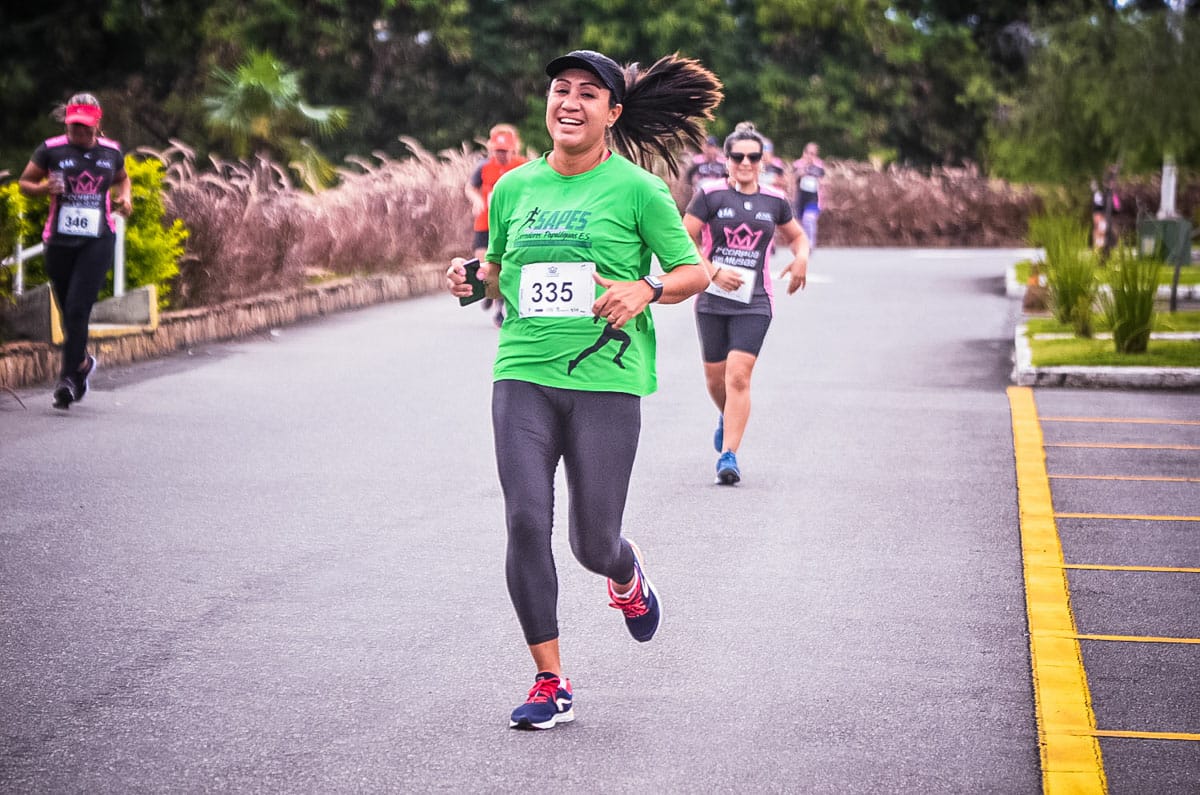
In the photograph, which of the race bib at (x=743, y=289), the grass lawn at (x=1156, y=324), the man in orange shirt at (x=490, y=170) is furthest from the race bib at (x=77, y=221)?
the grass lawn at (x=1156, y=324)

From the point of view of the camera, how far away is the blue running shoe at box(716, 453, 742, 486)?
8.90 metres

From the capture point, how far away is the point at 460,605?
6383 millimetres

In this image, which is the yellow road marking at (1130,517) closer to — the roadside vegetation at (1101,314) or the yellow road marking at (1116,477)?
the yellow road marking at (1116,477)

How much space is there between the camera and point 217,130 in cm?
3014

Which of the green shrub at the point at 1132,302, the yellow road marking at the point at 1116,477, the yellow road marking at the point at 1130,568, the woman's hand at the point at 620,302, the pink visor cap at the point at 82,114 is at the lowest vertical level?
the yellow road marking at the point at 1116,477

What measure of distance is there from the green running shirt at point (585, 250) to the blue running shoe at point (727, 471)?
3806mm

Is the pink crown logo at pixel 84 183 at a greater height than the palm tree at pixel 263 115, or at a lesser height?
lesser

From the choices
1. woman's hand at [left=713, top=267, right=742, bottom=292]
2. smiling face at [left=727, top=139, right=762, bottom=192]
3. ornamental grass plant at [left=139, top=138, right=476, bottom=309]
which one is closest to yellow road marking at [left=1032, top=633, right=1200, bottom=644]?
woman's hand at [left=713, top=267, right=742, bottom=292]

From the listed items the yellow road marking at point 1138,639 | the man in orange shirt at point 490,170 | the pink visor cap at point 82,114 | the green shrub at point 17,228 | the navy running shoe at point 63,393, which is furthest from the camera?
the man in orange shirt at point 490,170

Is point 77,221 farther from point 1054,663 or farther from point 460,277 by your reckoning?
point 1054,663

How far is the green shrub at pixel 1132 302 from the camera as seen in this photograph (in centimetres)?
1341

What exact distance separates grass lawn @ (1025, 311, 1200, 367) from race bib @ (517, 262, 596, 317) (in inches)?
344

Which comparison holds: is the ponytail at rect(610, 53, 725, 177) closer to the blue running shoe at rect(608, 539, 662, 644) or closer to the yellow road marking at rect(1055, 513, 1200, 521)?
the blue running shoe at rect(608, 539, 662, 644)

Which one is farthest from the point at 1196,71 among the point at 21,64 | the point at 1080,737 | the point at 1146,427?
the point at 21,64
